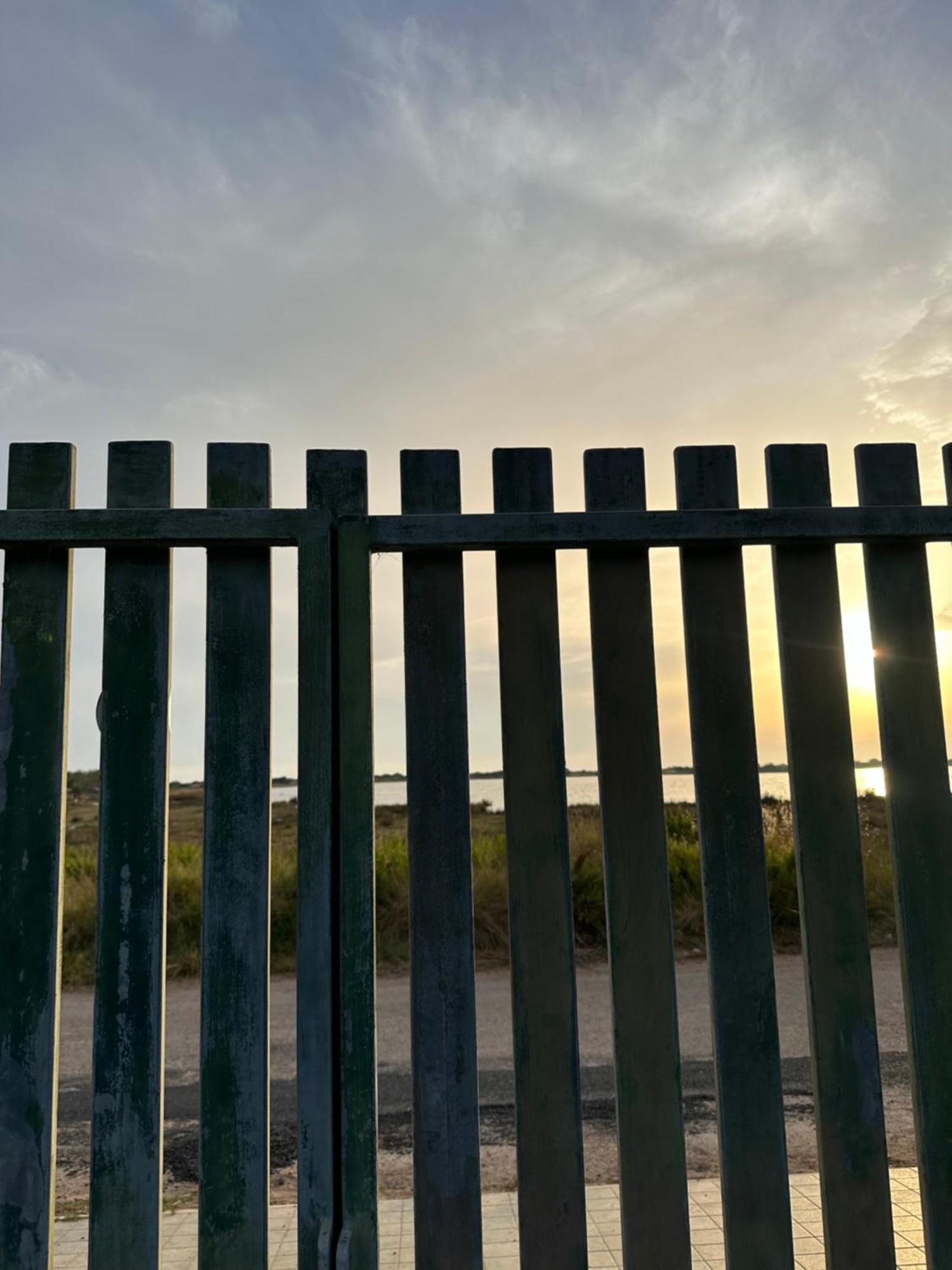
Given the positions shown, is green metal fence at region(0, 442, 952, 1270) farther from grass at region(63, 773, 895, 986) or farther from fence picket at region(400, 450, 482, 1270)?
grass at region(63, 773, 895, 986)

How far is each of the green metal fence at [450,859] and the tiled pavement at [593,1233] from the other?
0.85 meters

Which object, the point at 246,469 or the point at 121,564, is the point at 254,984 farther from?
the point at 246,469

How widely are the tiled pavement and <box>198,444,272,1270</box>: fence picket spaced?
991 mm

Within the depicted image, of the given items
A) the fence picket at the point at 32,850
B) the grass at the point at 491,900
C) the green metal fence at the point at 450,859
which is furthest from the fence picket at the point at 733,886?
the grass at the point at 491,900

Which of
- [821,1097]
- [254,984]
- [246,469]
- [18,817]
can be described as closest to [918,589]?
[821,1097]

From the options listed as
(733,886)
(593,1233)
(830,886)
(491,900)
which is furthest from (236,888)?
(491,900)

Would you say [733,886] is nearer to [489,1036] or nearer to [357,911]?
[357,911]

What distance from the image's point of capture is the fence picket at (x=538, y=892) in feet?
6.96

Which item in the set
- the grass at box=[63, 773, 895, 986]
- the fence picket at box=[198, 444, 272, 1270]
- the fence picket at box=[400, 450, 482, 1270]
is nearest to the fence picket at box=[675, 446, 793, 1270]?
the fence picket at box=[400, 450, 482, 1270]

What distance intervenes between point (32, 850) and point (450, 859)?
0.98 meters

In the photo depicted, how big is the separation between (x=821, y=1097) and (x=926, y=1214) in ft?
1.26

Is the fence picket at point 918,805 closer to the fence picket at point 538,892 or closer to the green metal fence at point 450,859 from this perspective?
the green metal fence at point 450,859

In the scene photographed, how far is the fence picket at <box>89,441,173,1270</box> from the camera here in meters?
2.10

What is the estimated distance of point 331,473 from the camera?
7.50ft
